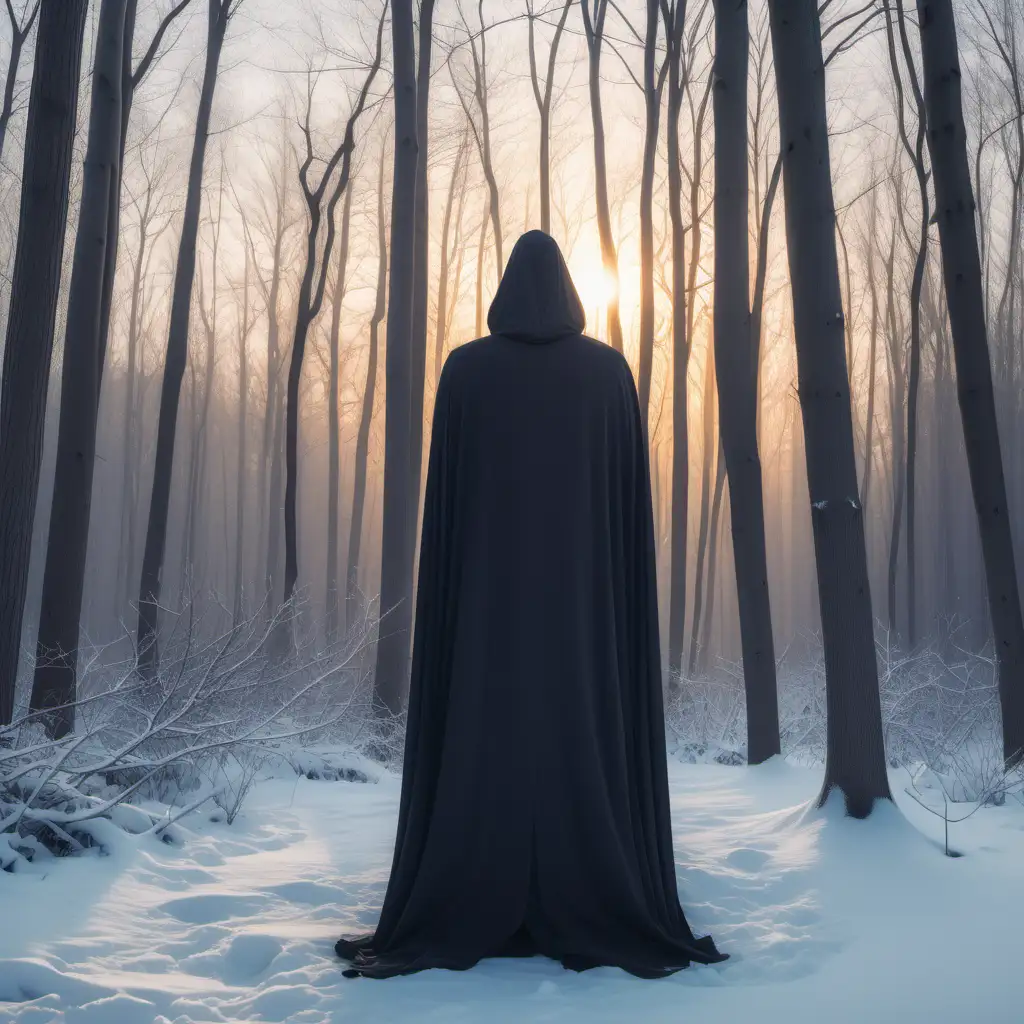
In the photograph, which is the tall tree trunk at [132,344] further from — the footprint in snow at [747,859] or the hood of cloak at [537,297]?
the footprint in snow at [747,859]

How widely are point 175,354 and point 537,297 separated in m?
7.57

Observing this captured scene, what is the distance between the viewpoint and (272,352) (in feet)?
75.4

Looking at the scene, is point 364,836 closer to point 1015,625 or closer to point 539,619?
point 539,619

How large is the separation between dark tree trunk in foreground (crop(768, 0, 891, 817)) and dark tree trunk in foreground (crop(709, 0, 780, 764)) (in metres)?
1.88

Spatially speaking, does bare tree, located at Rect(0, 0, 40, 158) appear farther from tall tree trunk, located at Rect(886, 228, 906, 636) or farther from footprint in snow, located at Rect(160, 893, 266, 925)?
tall tree trunk, located at Rect(886, 228, 906, 636)

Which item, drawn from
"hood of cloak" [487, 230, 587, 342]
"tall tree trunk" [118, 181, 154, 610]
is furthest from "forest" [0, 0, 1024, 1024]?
"tall tree trunk" [118, 181, 154, 610]

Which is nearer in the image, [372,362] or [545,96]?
[545,96]

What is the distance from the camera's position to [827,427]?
4281mm

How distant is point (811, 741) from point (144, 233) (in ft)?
66.0

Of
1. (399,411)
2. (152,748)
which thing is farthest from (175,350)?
(152,748)

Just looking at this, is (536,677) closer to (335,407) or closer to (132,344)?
(335,407)

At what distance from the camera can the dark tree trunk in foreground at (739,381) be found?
21.2ft

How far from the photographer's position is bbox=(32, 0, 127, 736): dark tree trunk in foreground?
5441 mm

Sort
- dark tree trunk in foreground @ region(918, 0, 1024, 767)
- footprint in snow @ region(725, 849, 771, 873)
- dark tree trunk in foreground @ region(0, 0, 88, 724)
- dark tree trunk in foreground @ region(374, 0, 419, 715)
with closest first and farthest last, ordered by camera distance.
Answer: footprint in snow @ region(725, 849, 771, 873) < dark tree trunk in foreground @ region(0, 0, 88, 724) < dark tree trunk in foreground @ region(918, 0, 1024, 767) < dark tree trunk in foreground @ region(374, 0, 419, 715)
